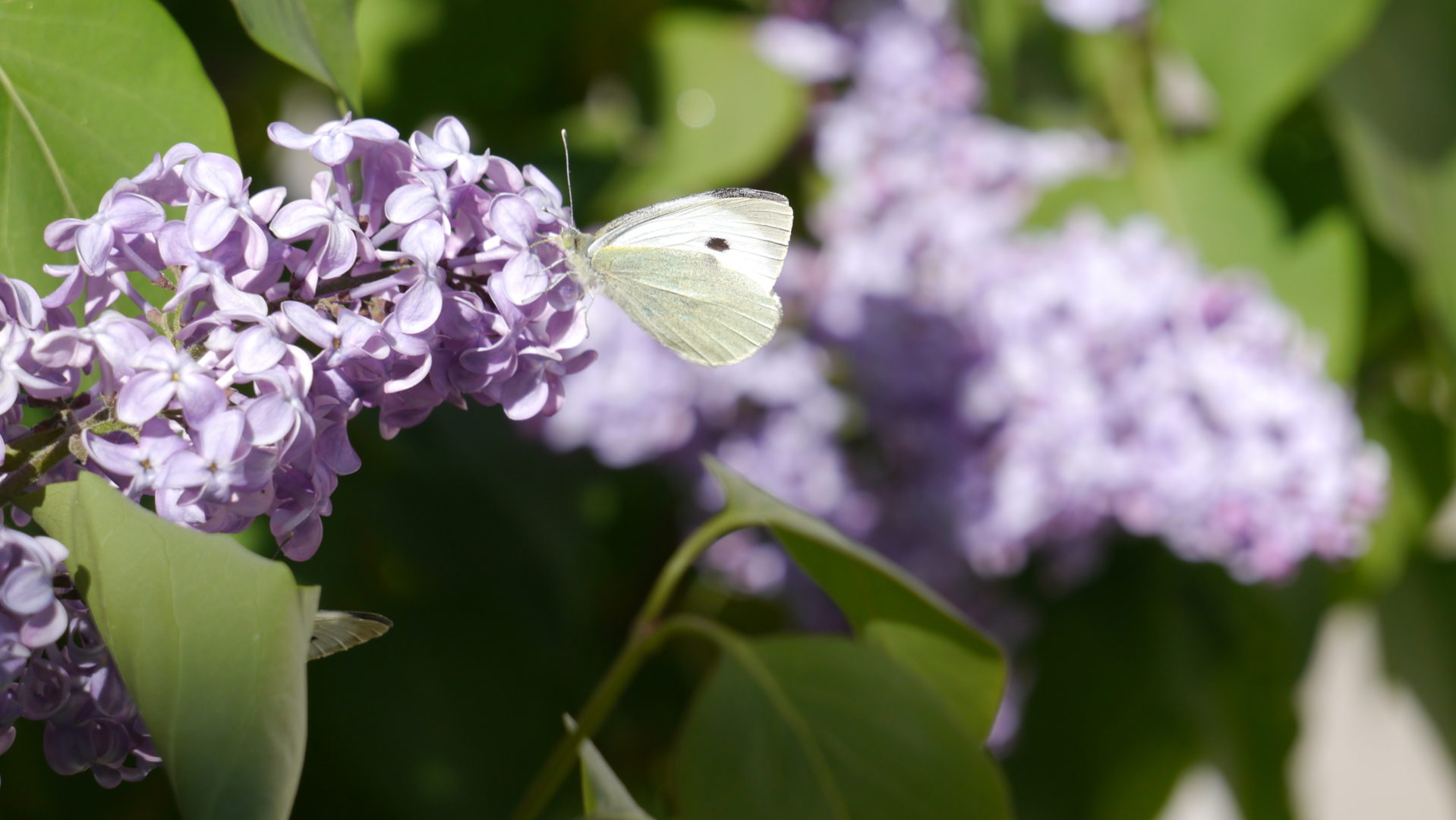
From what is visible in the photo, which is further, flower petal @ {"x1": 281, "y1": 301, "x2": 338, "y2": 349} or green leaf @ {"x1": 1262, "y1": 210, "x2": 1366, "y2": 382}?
green leaf @ {"x1": 1262, "y1": 210, "x2": 1366, "y2": 382}

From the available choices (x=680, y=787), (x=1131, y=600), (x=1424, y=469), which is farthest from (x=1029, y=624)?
Answer: (x=680, y=787)

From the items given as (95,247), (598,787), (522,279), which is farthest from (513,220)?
(598,787)

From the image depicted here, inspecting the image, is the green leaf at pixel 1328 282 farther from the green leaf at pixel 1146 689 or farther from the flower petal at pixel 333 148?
the flower petal at pixel 333 148

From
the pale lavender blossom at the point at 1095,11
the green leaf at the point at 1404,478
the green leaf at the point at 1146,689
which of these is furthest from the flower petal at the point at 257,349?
the green leaf at the point at 1404,478

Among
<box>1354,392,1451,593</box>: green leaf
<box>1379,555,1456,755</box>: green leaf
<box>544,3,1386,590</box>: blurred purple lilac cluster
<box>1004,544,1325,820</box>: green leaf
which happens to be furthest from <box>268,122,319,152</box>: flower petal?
<box>1379,555,1456,755</box>: green leaf

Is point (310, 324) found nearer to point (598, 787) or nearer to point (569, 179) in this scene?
point (598, 787)

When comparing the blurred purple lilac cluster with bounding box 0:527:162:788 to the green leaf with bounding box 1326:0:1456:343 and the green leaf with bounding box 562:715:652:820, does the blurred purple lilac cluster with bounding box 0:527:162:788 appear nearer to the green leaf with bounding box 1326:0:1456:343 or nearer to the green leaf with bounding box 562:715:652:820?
the green leaf with bounding box 562:715:652:820

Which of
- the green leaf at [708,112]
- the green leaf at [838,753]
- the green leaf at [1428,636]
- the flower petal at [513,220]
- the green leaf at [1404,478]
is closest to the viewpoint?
the flower petal at [513,220]

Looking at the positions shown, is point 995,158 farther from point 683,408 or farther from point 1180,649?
point 1180,649
